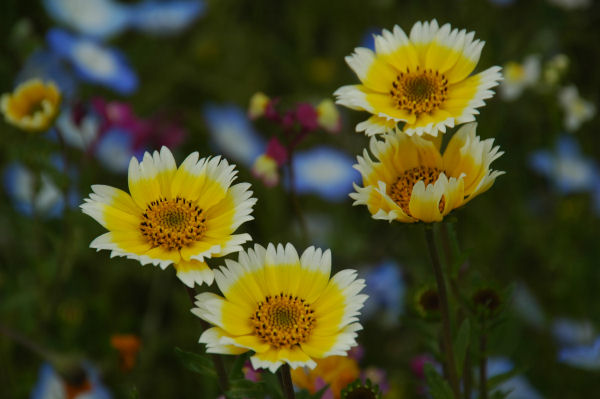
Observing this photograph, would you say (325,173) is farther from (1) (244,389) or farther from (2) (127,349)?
(1) (244,389)

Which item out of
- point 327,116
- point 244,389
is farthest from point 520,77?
point 244,389

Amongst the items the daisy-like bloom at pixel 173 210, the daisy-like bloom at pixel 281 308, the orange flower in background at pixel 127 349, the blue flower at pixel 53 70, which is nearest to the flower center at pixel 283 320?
the daisy-like bloom at pixel 281 308

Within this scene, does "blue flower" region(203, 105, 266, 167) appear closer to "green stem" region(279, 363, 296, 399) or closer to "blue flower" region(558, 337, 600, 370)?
"blue flower" region(558, 337, 600, 370)

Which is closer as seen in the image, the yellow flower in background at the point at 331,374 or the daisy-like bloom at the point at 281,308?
the daisy-like bloom at the point at 281,308

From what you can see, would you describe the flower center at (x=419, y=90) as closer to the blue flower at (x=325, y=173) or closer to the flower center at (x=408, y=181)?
the flower center at (x=408, y=181)

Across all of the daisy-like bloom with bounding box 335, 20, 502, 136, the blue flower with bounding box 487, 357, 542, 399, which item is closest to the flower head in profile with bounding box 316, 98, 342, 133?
the daisy-like bloom with bounding box 335, 20, 502, 136
